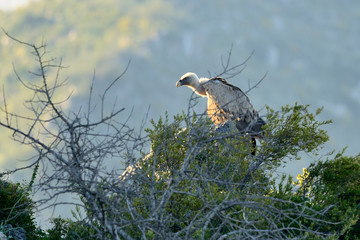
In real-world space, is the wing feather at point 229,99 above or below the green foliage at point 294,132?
above

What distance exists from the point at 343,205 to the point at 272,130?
12.0ft

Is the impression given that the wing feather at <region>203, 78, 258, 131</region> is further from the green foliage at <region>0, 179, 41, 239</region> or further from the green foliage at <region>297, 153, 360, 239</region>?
the green foliage at <region>0, 179, 41, 239</region>

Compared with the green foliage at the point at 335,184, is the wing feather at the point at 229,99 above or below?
above

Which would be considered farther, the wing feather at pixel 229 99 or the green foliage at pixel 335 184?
the wing feather at pixel 229 99

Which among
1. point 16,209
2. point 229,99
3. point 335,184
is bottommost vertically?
point 335,184

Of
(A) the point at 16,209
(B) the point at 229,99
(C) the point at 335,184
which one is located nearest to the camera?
(A) the point at 16,209

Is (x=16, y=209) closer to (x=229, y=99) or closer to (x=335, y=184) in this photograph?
(x=335, y=184)

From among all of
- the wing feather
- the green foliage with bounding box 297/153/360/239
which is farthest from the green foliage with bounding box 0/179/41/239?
the wing feather

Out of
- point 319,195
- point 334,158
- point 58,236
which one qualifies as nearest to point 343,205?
point 319,195

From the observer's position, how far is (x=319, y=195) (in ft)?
37.8

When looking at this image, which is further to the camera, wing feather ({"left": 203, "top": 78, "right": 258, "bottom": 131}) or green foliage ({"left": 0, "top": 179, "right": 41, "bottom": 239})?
wing feather ({"left": 203, "top": 78, "right": 258, "bottom": 131})

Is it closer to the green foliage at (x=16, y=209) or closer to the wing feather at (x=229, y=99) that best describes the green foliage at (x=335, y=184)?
the wing feather at (x=229, y=99)

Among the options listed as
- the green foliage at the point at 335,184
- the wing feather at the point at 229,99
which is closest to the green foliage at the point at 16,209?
the green foliage at the point at 335,184

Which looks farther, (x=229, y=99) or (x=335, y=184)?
(x=229, y=99)
